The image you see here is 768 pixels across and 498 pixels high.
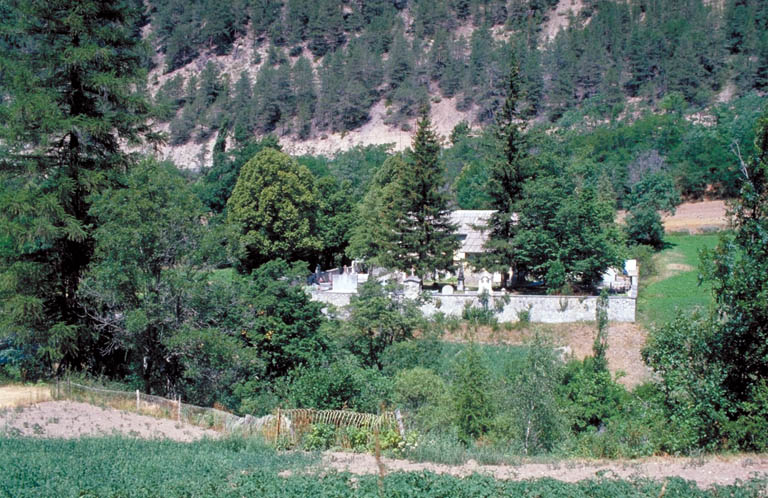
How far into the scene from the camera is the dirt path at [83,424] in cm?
1395

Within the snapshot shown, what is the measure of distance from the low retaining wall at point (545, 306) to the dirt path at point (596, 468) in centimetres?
2106

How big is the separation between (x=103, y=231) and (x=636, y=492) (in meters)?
14.2

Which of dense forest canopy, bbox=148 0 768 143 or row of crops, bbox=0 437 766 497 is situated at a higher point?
dense forest canopy, bbox=148 0 768 143

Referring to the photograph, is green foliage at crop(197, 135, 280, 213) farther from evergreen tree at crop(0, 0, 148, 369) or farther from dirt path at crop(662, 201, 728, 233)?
evergreen tree at crop(0, 0, 148, 369)

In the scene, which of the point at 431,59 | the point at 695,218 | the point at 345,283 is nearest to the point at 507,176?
the point at 345,283

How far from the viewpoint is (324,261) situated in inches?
1896

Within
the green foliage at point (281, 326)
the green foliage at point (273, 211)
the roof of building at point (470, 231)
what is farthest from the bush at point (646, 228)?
the green foliage at point (281, 326)

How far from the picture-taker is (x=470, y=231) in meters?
46.5

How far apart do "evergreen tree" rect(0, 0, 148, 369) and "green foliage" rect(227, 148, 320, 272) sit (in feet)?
68.0

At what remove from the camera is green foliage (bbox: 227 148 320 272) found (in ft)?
136

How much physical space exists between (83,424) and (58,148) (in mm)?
8996

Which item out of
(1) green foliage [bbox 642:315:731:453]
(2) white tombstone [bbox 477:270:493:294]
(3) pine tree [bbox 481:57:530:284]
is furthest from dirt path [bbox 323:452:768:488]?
(3) pine tree [bbox 481:57:530:284]

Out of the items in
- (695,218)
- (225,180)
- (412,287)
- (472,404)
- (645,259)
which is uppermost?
(225,180)

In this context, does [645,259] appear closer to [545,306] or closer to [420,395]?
[545,306]
